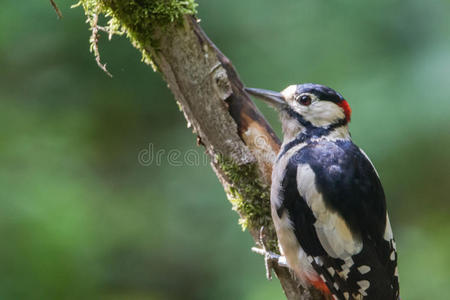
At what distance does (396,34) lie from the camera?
4.03 m

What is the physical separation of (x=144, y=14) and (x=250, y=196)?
94 cm

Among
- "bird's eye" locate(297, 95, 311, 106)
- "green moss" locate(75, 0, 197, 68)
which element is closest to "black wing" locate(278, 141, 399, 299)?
"bird's eye" locate(297, 95, 311, 106)

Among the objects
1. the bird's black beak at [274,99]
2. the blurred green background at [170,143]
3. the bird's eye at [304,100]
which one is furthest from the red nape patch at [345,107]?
the blurred green background at [170,143]

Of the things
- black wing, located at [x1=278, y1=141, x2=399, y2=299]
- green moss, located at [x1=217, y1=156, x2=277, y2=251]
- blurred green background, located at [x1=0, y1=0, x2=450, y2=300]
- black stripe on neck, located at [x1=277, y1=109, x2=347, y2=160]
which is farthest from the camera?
blurred green background, located at [x1=0, y1=0, x2=450, y2=300]

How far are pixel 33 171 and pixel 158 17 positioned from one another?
1.86m

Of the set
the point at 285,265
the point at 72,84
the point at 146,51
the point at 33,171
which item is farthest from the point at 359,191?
the point at 72,84

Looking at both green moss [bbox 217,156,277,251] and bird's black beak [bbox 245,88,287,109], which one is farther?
bird's black beak [bbox 245,88,287,109]

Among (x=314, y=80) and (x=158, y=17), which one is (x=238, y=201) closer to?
(x=158, y=17)

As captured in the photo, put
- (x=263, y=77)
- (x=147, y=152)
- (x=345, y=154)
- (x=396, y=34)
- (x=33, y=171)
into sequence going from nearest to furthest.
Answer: (x=345, y=154) < (x=33, y=171) < (x=396, y=34) < (x=263, y=77) < (x=147, y=152)

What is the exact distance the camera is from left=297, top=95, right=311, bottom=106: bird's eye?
9.12 feet

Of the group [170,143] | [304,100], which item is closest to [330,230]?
[304,100]

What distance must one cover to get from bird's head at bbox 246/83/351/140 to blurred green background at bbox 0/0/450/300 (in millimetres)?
956

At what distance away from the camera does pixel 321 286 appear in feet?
8.14

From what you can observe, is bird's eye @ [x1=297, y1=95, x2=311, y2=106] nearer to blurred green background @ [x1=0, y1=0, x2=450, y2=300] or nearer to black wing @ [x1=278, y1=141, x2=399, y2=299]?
black wing @ [x1=278, y1=141, x2=399, y2=299]
